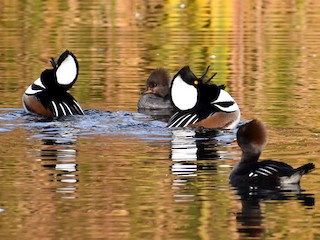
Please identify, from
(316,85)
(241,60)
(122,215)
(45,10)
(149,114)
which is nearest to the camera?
(122,215)

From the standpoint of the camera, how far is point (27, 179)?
37.2 ft

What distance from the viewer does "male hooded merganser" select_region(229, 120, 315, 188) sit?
35.3 ft

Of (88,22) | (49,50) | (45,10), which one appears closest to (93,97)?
(49,50)

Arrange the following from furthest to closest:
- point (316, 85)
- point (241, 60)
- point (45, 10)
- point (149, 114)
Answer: point (45, 10), point (241, 60), point (316, 85), point (149, 114)

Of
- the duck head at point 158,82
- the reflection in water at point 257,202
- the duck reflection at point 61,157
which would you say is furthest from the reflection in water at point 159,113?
the reflection in water at point 257,202

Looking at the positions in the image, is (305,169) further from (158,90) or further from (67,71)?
(158,90)

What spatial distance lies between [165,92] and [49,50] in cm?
468

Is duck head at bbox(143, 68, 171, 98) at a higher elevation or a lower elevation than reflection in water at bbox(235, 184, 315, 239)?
higher

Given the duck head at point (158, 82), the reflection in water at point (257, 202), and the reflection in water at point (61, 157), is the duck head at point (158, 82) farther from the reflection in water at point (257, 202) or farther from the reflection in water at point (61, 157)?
the reflection in water at point (257, 202)

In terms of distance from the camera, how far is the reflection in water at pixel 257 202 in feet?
30.4

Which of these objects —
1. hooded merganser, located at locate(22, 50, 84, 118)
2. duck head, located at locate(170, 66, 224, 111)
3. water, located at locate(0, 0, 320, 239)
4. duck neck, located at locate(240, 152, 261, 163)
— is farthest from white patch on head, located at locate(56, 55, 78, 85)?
duck neck, located at locate(240, 152, 261, 163)

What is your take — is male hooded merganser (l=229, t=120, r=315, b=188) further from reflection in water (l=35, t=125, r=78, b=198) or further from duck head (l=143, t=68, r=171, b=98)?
duck head (l=143, t=68, r=171, b=98)

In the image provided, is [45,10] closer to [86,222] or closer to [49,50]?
[49,50]

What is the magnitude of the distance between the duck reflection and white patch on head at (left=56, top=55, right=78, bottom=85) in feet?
5.63
